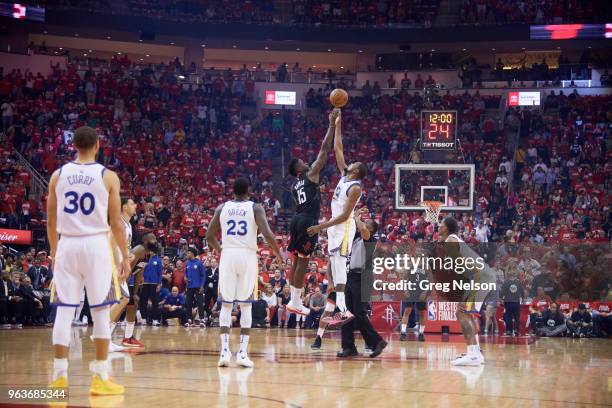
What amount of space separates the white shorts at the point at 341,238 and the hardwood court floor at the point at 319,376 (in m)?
1.56

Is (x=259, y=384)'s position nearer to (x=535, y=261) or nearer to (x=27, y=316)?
(x=27, y=316)

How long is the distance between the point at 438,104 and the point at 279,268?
54.6ft

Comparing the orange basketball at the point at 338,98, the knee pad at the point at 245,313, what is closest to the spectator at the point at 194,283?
the orange basketball at the point at 338,98

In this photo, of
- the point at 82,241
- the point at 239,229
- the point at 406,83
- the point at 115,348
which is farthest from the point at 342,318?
the point at 406,83

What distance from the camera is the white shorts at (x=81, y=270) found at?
7121 mm

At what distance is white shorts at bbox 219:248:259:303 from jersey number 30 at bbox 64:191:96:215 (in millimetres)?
3063

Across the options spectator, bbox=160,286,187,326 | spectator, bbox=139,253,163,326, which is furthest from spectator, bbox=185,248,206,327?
spectator, bbox=139,253,163,326

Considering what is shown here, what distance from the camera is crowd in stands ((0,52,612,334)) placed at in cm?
2525

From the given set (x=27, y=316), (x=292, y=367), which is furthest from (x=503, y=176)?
(x=292, y=367)

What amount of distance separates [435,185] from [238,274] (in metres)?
13.7

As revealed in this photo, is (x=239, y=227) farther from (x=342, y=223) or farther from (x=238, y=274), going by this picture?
(x=342, y=223)

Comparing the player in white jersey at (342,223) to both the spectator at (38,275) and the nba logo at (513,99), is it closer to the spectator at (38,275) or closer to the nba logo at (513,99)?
the spectator at (38,275)

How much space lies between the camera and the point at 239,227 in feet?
33.1

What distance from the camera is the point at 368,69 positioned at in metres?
41.2
